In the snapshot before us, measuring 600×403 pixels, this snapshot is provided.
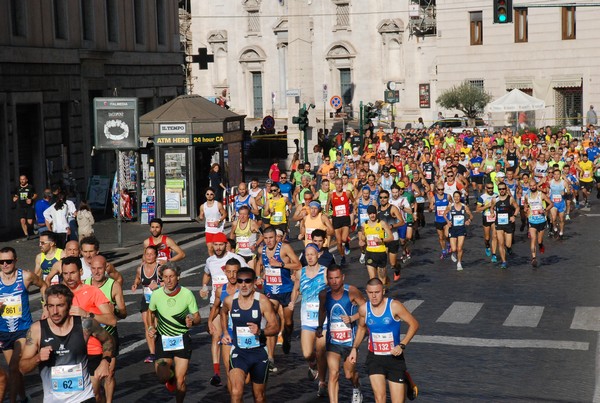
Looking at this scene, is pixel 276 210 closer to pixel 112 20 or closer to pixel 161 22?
pixel 112 20

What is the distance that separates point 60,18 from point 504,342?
2327 cm

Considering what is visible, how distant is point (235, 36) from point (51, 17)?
5012 cm

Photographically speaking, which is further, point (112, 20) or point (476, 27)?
point (476, 27)

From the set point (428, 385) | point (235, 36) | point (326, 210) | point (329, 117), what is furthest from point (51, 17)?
point (235, 36)

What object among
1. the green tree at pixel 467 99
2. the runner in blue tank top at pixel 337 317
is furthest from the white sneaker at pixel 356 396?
the green tree at pixel 467 99

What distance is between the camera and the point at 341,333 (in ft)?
42.1

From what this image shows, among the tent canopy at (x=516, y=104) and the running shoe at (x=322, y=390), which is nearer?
the running shoe at (x=322, y=390)

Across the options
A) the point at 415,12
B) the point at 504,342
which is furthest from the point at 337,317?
the point at 415,12

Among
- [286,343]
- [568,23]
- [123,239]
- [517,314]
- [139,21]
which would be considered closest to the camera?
[286,343]

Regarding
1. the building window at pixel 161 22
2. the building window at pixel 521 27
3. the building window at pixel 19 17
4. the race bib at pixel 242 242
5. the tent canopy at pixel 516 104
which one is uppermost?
the building window at pixel 521 27

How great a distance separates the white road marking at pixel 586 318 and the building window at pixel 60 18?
2138cm

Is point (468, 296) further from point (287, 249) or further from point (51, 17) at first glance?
point (51, 17)

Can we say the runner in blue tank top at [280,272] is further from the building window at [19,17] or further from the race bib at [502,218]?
the building window at [19,17]

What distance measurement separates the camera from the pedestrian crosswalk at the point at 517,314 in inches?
725
